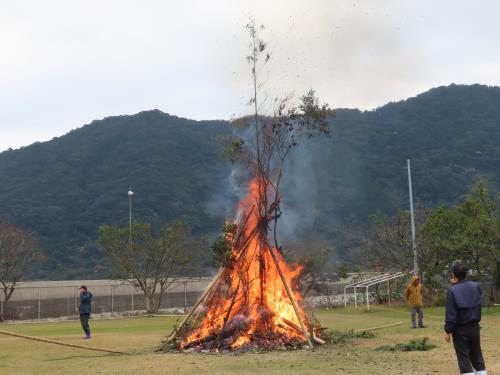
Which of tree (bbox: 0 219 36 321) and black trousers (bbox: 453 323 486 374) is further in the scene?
tree (bbox: 0 219 36 321)

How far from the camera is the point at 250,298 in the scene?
15.9 m

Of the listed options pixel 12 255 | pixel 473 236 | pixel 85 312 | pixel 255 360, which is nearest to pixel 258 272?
pixel 255 360

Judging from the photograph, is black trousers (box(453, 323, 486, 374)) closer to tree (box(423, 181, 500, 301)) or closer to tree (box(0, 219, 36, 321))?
tree (box(423, 181, 500, 301))

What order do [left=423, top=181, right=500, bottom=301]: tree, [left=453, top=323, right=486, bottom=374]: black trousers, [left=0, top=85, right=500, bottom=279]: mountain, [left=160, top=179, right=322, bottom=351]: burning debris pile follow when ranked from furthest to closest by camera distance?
[left=0, top=85, right=500, bottom=279]: mountain
[left=423, top=181, right=500, bottom=301]: tree
[left=160, top=179, right=322, bottom=351]: burning debris pile
[left=453, top=323, right=486, bottom=374]: black trousers

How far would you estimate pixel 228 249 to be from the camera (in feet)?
51.9

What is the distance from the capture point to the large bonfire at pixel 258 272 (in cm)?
1516

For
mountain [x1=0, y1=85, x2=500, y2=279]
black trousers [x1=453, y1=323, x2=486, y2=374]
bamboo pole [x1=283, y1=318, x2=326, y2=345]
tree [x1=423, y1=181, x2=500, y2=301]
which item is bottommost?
bamboo pole [x1=283, y1=318, x2=326, y2=345]

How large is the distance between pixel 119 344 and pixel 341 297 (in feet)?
70.9

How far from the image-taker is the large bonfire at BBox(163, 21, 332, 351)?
15164 millimetres

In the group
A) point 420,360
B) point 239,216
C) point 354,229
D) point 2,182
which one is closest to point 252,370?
point 420,360

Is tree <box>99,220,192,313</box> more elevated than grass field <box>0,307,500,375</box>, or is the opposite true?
tree <box>99,220,192,313</box>

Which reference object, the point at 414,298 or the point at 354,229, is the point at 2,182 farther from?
the point at 414,298

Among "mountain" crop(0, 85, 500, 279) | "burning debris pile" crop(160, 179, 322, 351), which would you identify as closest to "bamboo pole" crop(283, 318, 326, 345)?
"burning debris pile" crop(160, 179, 322, 351)

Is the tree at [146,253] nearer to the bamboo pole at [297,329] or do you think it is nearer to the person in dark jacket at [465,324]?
the bamboo pole at [297,329]
